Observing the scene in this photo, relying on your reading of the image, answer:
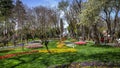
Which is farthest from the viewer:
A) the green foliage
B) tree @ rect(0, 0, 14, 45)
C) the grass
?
the green foliage

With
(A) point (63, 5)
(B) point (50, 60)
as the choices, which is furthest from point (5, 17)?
(B) point (50, 60)

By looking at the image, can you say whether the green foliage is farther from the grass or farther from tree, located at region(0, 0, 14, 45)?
the grass

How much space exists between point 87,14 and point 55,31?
217 feet

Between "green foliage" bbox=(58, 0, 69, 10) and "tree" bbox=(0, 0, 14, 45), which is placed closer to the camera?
"tree" bbox=(0, 0, 14, 45)

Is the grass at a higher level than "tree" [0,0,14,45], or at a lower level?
lower

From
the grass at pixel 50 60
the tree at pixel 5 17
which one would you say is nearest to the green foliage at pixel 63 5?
the tree at pixel 5 17

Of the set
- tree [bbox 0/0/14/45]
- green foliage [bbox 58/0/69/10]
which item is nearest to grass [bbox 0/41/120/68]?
tree [bbox 0/0/14/45]

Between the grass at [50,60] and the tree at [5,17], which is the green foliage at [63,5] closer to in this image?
the tree at [5,17]

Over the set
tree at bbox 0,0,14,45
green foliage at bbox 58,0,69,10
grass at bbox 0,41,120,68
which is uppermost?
green foliage at bbox 58,0,69,10

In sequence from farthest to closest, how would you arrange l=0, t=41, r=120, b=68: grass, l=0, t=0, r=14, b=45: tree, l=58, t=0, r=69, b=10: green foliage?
l=58, t=0, r=69, b=10: green foliage < l=0, t=0, r=14, b=45: tree < l=0, t=41, r=120, b=68: grass

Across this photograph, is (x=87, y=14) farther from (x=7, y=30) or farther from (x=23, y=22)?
(x=7, y=30)

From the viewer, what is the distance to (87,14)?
3131 cm

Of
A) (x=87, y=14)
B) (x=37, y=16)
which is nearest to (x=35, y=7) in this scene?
(x=37, y=16)

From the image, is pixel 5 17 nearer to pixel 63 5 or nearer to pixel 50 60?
pixel 63 5
